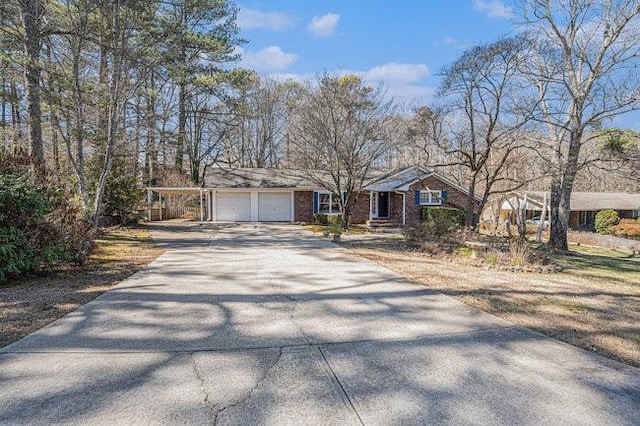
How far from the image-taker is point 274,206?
23.8m

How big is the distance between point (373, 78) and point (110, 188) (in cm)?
1320

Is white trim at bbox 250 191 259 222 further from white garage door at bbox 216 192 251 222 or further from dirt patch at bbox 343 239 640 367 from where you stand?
dirt patch at bbox 343 239 640 367

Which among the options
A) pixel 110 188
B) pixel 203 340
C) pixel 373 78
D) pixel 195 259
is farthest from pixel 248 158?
pixel 203 340

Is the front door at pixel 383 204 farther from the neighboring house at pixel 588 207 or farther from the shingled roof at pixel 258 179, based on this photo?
the neighboring house at pixel 588 207

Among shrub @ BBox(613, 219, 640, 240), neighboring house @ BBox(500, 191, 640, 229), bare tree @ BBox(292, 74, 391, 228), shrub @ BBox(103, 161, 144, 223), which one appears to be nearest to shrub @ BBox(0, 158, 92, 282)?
shrub @ BBox(103, 161, 144, 223)

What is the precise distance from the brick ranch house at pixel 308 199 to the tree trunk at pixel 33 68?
10.1m

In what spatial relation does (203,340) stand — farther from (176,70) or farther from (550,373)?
(176,70)

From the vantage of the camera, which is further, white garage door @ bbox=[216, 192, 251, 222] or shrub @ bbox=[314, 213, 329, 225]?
white garage door @ bbox=[216, 192, 251, 222]

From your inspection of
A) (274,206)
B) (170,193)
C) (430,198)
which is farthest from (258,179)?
(430,198)

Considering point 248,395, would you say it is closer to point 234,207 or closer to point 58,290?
point 58,290

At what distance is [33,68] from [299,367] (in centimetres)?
1375

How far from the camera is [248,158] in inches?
1344

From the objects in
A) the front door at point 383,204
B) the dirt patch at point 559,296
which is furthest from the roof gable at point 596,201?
the dirt patch at point 559,296

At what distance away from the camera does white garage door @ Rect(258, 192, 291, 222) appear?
77.5 ft
